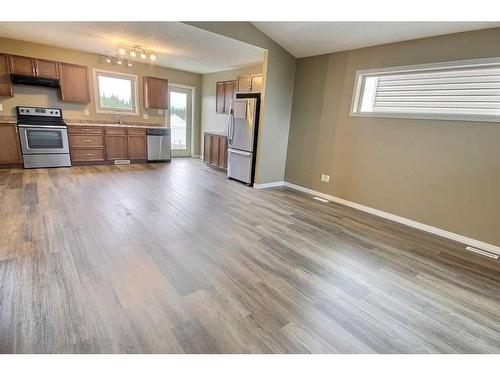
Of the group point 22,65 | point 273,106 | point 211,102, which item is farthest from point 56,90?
point 273,106

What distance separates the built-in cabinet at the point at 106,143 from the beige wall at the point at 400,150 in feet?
12.5

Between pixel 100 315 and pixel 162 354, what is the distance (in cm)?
54

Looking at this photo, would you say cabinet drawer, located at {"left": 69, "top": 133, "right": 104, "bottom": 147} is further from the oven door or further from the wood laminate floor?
the wood laminate floor

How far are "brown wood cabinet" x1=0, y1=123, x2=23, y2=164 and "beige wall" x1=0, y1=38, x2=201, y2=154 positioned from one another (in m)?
0.56

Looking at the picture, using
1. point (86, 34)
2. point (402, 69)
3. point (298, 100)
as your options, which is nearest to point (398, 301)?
point (402, 69)

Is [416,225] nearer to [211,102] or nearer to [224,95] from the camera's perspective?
[224,95]

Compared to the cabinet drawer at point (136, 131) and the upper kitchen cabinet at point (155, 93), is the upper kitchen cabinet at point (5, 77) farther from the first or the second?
the upper kitchen cabinet at point (155, 93)

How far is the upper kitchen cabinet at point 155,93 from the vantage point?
6.32 meters

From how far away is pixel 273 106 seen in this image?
15.2ft

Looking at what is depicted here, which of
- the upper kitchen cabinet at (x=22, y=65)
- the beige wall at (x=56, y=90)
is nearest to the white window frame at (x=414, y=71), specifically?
the beige wall at (x=56, y=90)

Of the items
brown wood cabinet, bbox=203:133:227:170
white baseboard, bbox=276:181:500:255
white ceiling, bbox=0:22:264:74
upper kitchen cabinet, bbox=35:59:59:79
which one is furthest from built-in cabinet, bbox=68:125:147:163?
white baseboard, bbox=276:181:500:255

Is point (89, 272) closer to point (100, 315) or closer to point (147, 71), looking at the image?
point (100, 315)

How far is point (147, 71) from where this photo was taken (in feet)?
21.0

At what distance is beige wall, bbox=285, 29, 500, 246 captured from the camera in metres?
2.86
